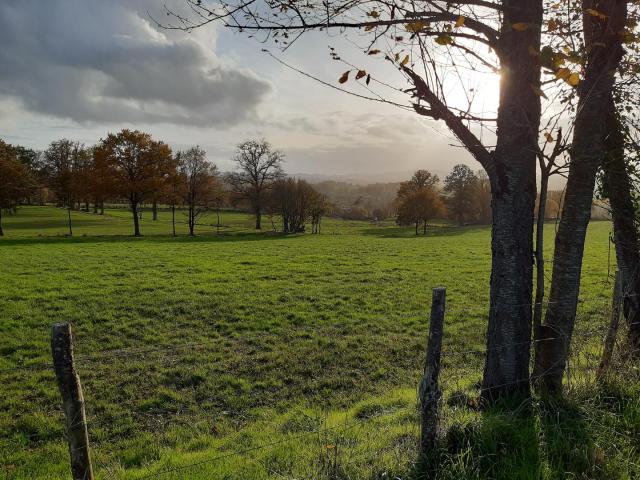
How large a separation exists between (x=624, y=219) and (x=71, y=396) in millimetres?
7111

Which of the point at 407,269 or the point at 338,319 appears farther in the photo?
the point at 407,269

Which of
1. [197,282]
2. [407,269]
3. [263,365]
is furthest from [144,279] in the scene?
[407,269]

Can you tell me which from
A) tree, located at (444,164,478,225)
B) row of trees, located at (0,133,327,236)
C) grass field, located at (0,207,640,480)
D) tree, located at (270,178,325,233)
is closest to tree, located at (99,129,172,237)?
row of trees, located at (0,133,327,236)

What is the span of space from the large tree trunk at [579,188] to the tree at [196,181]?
146 feet

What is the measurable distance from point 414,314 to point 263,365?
580cm

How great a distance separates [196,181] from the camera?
158ft

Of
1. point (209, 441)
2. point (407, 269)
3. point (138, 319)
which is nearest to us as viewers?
point (209, 441)

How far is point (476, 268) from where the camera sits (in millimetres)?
22312

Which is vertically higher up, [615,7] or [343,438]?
[615,7]

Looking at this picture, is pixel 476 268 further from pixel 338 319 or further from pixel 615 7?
pixel 615 7

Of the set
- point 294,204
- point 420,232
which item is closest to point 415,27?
point 294,204

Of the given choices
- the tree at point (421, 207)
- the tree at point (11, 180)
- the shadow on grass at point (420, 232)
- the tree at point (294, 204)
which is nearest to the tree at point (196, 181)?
the tree at point (294, 204)

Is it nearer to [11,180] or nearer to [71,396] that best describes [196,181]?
[11,180]

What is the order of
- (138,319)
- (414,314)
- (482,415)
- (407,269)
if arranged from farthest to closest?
(407,269)
(414,314)
(138,319)
(482,415)
